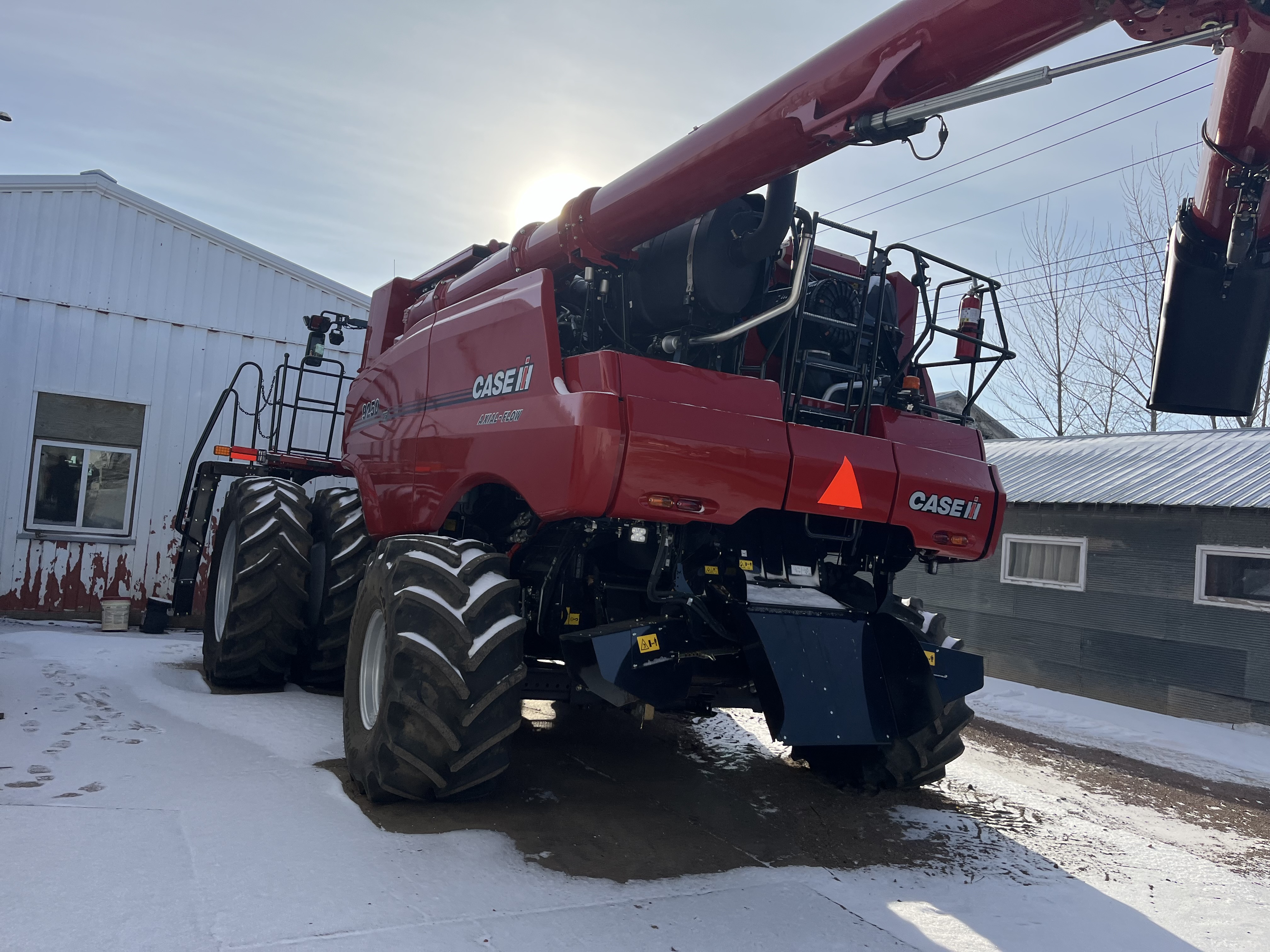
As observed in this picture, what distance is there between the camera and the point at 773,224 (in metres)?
4.38

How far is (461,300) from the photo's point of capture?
19.6 ft

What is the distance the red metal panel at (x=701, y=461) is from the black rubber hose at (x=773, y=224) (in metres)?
0.61

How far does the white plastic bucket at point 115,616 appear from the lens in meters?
10.4

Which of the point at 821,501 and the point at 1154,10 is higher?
the point at 1154,10

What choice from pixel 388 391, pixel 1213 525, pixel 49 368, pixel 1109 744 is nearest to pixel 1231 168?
pixel 388 391

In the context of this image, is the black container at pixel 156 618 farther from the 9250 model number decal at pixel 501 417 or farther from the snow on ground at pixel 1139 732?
the snow on ground at pixel 1139 732

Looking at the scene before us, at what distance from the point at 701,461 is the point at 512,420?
3.28ft

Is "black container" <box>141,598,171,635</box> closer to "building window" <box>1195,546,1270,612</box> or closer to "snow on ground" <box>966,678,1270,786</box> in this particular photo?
"snow on ground" <box>966,678,1270,786</box>

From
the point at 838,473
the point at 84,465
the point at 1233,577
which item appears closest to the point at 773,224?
the point at 838,473

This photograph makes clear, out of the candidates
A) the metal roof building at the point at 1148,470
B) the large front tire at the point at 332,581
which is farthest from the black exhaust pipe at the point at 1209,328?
the metal roof building at the point at 1148,470

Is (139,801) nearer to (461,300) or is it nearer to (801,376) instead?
(461,300)

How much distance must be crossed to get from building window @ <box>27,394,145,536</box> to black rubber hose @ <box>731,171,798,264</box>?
Result: 9.18 meters

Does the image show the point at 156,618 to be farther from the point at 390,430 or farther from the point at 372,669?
the point at 372,669

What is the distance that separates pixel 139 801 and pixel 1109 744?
7.51 m
